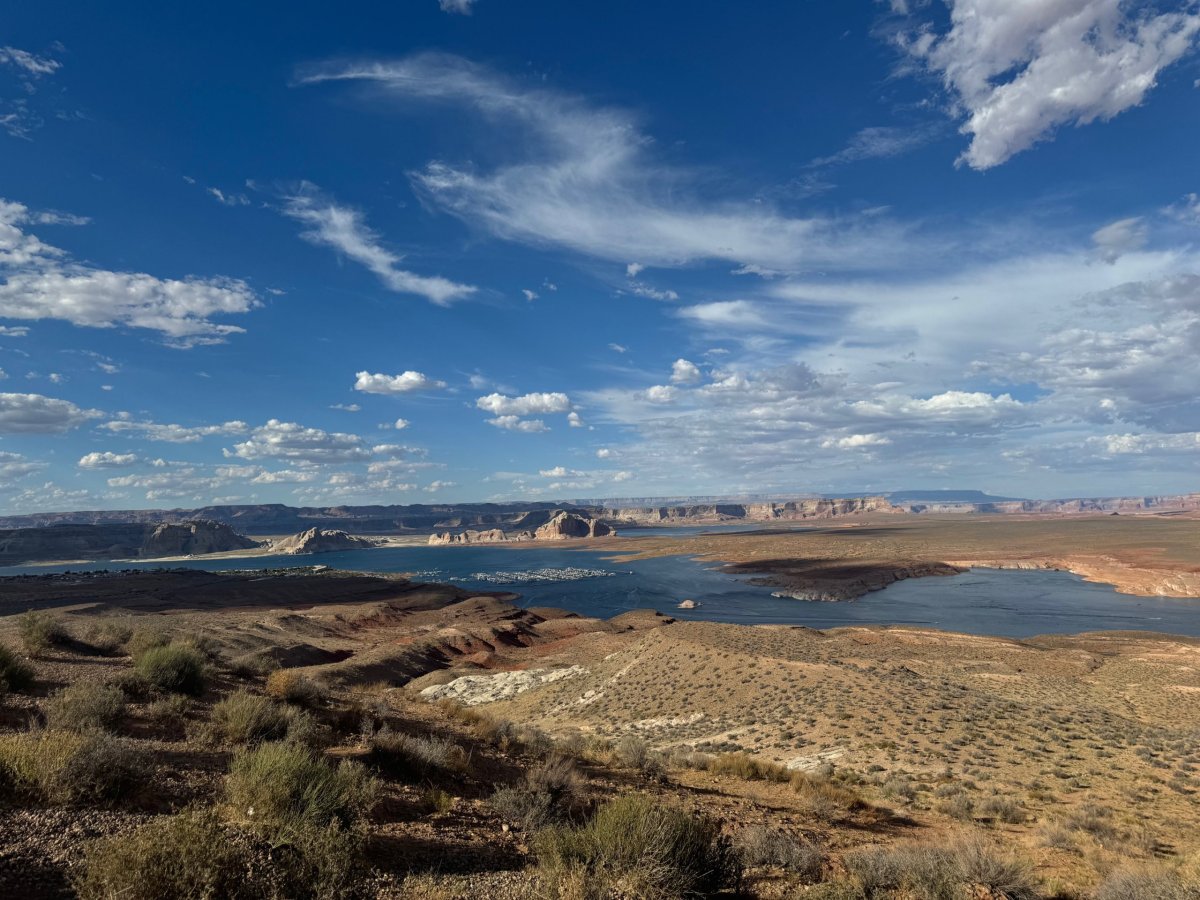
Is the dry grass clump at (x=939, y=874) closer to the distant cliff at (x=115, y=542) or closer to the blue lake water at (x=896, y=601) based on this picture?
the blue lake water at (x=896, y=601)

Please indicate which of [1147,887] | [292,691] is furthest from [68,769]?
[1147,887]

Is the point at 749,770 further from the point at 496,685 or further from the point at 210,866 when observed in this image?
the point at 496,685

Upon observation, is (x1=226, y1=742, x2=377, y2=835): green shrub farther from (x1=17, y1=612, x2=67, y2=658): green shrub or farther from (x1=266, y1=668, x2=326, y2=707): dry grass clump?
(x1=17, y1=612, x2=67, y2=658): green shrub

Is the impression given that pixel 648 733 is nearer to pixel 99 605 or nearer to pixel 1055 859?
pixel 1055 859

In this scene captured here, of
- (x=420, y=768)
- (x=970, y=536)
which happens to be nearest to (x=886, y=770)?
(x=420, y=768)

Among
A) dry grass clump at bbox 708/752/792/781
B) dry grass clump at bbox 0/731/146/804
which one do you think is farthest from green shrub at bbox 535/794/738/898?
dry grass clump at bbox 708/752/792/781

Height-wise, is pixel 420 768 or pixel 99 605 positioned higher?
pixel 420 768

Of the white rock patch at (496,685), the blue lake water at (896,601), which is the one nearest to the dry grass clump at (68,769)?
the white rock patch at (496,685)
